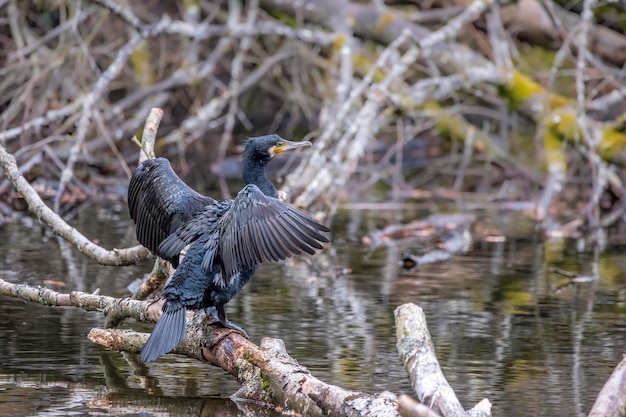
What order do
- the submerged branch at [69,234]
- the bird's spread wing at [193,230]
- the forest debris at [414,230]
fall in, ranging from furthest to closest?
the forest debris at [414,230] → the submerged branch at [69,234] → the bird's spread wing at [193,230]

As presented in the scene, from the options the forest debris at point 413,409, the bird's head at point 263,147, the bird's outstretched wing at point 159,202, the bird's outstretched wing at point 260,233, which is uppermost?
the bird's head at point 263,147

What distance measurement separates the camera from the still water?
15.9 feet

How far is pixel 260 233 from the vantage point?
480 centimetres

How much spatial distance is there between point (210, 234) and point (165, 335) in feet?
2.00

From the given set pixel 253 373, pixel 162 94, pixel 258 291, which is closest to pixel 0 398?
pixel 253 373

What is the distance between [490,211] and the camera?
434 inches

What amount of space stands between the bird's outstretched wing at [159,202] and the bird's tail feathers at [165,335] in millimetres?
560

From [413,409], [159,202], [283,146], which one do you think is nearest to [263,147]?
[283,146]

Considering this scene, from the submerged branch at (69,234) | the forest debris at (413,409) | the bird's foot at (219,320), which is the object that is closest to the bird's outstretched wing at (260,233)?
the bird's foot at (219,320)

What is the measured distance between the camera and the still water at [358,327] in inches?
191

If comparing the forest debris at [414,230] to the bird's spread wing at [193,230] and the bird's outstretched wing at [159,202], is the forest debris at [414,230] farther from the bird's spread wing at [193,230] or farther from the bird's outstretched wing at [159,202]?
the bird's spread wing at [193,230]

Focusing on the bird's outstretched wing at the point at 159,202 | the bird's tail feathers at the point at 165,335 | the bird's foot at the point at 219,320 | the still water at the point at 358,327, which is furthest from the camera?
the bird's outstretched wing at the point at 159,202

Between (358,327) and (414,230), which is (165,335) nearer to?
(358,327)

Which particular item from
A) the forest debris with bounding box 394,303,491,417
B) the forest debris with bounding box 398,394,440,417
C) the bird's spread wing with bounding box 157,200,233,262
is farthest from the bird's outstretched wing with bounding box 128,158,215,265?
the forest debris with bounding box 398,394,440,417
